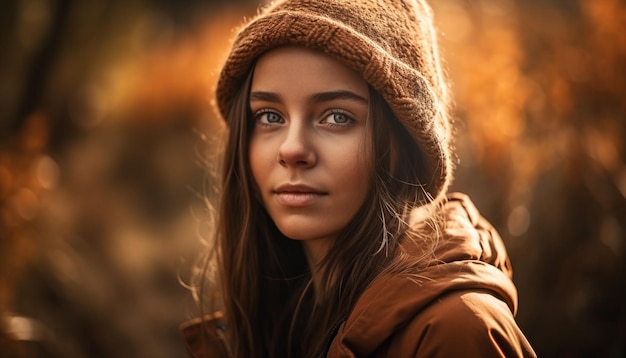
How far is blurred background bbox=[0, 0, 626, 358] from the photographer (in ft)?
10.4

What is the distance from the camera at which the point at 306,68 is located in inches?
70.1

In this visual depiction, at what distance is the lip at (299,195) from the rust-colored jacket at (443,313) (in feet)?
0.96

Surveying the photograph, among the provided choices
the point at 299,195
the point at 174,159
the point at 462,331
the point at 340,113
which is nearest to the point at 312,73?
the point at 340,113

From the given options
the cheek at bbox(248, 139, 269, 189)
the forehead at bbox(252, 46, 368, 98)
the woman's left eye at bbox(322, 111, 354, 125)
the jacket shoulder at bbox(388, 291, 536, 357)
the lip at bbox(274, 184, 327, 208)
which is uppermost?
the forehead at bbox(252, 46, 368, 98)

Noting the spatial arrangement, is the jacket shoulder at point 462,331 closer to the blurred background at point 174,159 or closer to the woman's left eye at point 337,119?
the woman's left eye at point 337,119

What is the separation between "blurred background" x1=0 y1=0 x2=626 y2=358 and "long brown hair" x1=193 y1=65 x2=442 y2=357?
1.15ft

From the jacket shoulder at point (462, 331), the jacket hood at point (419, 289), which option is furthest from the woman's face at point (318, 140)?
the jacket shoulder at point (462, 331)

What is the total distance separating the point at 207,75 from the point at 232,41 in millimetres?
3158

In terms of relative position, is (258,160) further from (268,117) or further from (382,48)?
(382,48)

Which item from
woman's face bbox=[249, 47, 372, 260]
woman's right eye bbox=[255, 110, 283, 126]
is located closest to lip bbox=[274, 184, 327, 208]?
woman's face bbox=[249, 47, 372, 260]

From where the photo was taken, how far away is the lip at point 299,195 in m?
1.80

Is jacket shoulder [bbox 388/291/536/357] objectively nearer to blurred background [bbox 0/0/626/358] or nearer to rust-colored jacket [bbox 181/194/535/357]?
rust-colored jacket [bbox 181/194/535/357]

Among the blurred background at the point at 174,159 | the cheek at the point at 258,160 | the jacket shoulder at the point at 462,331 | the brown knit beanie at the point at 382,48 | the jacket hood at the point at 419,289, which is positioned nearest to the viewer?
the jacket shoulder at the point at 462,331

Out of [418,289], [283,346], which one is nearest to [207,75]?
[283,346]
